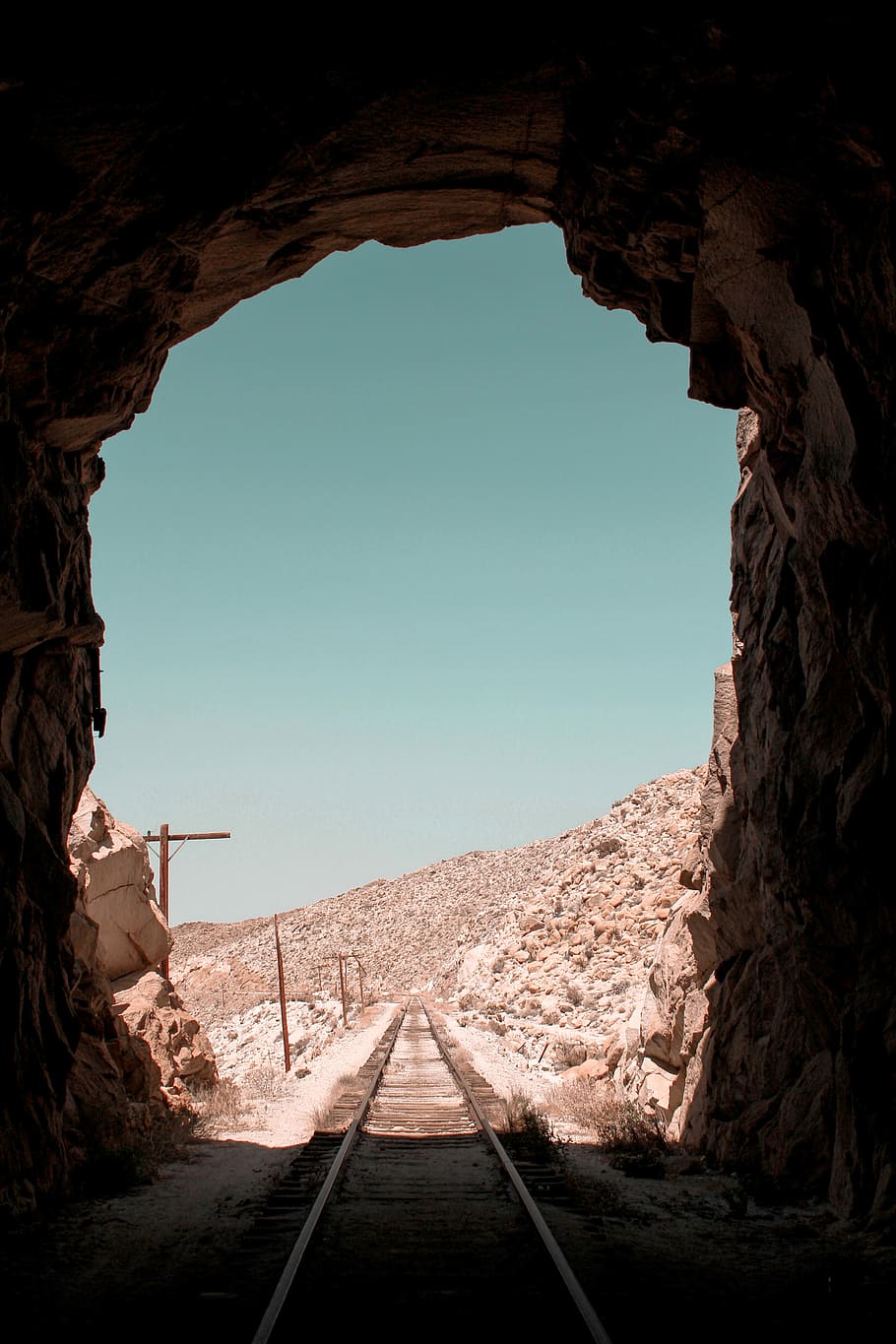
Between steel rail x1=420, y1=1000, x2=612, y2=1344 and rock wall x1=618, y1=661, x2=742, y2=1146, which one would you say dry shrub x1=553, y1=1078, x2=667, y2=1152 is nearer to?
rock wall x1=618, y1=661, x2=742, y2=1146

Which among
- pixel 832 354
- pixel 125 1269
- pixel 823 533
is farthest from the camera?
pixel 823 533

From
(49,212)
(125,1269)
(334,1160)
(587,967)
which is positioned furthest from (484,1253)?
(587,967)

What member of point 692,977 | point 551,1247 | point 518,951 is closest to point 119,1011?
point 692,977

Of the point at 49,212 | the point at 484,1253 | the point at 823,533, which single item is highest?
the point at 49,212

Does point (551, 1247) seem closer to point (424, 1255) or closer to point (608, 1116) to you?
point (424, 1255)

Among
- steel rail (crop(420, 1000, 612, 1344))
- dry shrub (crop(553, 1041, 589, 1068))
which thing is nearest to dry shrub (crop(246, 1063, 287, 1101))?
dry shrub (crop(553, 1041, 589, 1068))

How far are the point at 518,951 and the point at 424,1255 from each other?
116ft

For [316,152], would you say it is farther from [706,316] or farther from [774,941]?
[774,941]

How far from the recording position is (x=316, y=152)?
8.51 metres

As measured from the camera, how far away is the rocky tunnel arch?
7344 millimetres

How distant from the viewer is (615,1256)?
679 cm

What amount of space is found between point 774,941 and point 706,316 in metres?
7.26

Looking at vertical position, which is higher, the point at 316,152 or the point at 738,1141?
the point at 316,152

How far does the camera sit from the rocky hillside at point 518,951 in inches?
1107
